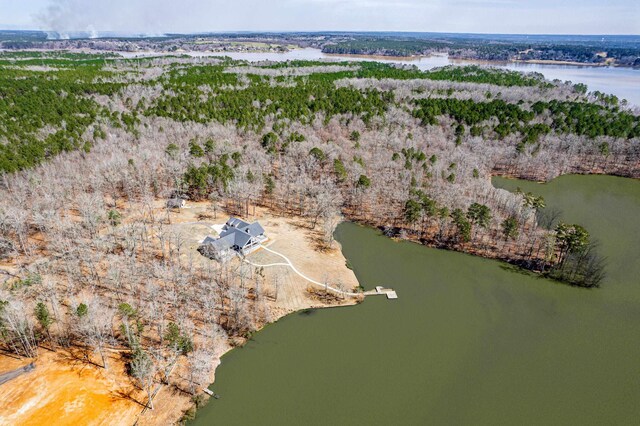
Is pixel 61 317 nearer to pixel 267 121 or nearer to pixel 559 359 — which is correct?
pixel 559 359

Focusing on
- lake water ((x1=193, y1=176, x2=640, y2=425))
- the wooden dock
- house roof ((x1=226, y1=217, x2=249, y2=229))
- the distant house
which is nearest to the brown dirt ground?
lake water ((x1=193, y1=176, x2=640, y2=425))

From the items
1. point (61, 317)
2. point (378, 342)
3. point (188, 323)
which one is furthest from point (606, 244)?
point (61, 317)

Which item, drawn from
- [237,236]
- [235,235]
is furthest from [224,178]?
[237,236]

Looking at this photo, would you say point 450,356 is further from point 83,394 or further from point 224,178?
point 224,178

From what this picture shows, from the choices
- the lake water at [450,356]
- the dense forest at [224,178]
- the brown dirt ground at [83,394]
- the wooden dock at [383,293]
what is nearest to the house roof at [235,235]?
the dense forest at [224,178]

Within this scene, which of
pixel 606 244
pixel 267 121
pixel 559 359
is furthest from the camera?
pixel 267 121
